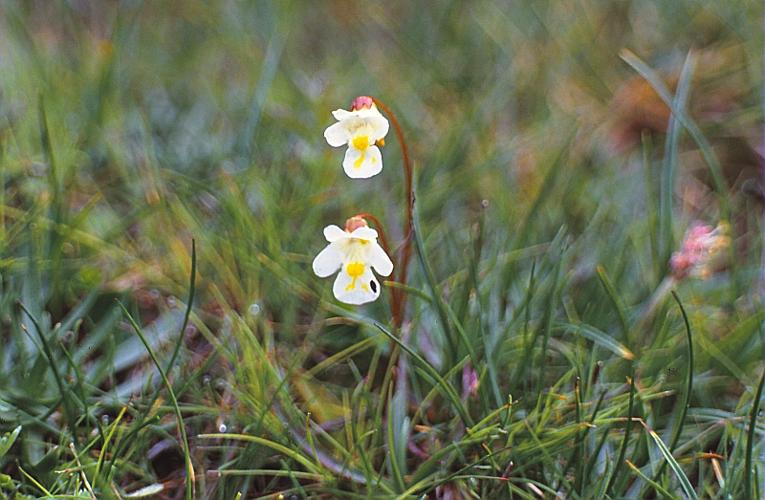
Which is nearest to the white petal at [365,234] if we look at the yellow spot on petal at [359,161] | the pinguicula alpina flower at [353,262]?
the pinguicula alpina flower at [353,262]

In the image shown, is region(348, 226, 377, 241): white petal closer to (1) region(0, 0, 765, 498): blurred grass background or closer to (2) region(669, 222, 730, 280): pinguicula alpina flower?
(1) region(0, 0, 765, 498): blurred grass background

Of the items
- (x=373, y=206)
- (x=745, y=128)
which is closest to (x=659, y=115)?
(x=745, y=128)

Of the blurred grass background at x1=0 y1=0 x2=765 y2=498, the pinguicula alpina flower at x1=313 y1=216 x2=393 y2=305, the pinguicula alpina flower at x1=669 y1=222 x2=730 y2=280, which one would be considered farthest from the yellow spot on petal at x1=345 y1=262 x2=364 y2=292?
the pinguicula alpina flower at x1=669 y1=222 x2=730 y2=280

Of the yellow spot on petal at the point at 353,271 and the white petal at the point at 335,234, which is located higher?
the white petal at the point at 335,234

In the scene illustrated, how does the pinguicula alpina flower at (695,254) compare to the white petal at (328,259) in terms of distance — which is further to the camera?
the pinguicula alpina flower at (695,254)

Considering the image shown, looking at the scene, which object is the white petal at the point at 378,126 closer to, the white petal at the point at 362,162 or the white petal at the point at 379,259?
the white petal at the point at 362,162

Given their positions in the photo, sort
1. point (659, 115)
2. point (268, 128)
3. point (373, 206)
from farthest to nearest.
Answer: point (659, 115) < point (268, 128) < point (373, 206)

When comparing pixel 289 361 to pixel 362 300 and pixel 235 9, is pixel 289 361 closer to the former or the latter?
pixel 362 300

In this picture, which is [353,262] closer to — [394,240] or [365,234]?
[365,234]
